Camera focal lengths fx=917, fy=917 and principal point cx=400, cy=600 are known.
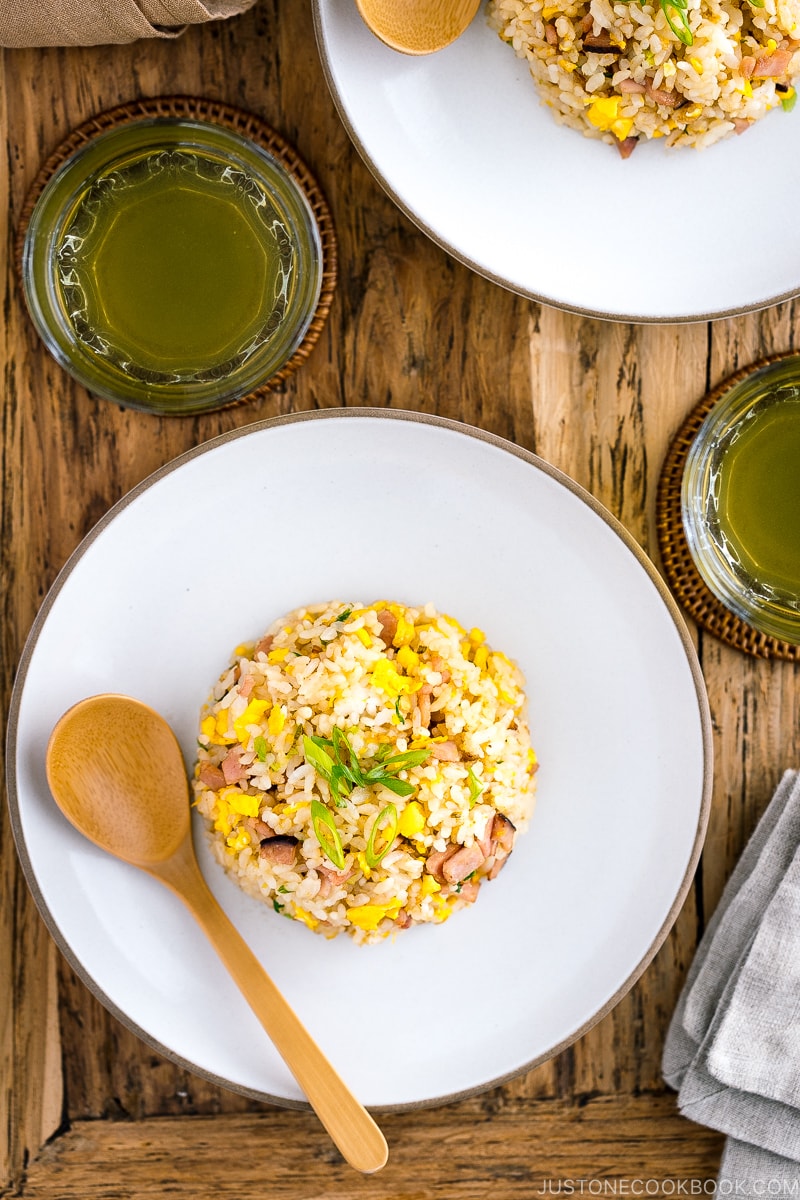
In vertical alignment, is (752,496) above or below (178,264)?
below

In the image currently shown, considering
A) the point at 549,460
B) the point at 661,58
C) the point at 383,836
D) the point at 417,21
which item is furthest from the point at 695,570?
the point at 417,21

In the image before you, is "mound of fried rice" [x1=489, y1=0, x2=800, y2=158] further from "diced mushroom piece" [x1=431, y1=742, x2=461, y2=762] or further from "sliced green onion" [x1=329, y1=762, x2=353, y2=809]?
"sliced green onion" [x1=329, y1=762, x2=353, y2=809]

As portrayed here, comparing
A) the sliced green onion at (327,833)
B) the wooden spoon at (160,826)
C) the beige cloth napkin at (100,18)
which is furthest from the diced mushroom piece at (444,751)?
the beige cloth napkin at (100,18)

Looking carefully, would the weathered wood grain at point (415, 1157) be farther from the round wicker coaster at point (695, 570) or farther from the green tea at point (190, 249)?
the green tea at point (190, 249)

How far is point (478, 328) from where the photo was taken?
7.50ft

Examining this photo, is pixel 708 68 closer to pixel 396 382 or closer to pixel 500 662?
pixel 396 382

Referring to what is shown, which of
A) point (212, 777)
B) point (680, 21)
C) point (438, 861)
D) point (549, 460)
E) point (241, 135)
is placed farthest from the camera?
point (549, 460)

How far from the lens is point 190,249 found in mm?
2189

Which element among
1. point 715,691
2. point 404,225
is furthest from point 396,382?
point 715,691

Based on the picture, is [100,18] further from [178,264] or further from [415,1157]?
[415,1157]

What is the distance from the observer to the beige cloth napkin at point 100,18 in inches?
78.2

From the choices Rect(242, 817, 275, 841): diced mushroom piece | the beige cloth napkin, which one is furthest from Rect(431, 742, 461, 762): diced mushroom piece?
the beige cloth napkin

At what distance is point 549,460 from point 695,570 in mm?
449

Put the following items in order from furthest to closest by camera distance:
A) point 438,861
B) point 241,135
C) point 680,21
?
point 241,135 < point 438,861 < point 680,21
